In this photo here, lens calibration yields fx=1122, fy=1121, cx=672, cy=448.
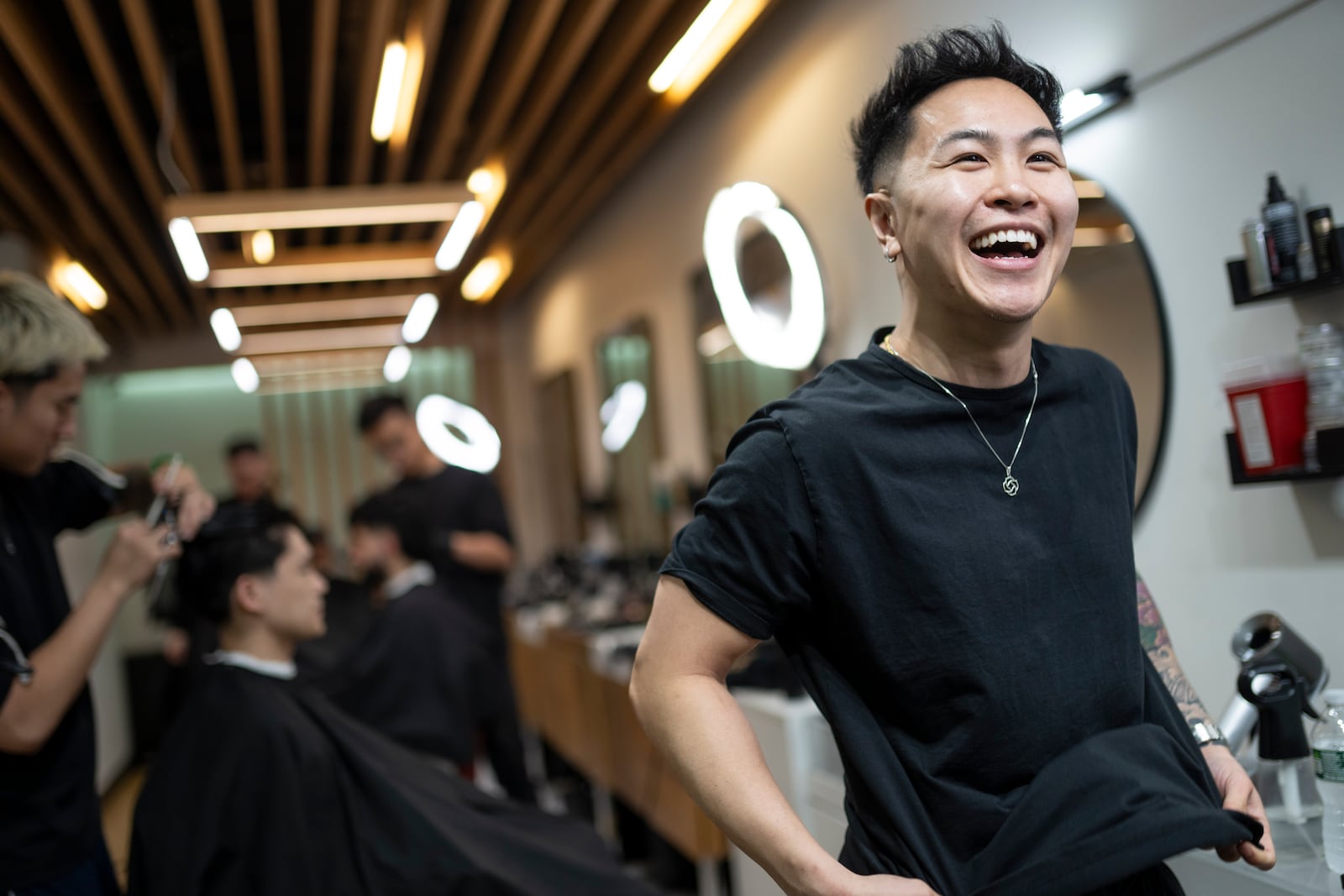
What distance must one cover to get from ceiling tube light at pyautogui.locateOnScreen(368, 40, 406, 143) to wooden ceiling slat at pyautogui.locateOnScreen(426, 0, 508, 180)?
0.30 m

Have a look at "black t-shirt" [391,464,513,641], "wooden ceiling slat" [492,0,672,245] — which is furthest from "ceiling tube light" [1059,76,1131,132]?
"black t-shirt" [391,464,513,641]

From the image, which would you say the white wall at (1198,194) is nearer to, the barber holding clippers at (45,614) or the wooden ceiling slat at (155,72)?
the barber holding clippers at (45,614)

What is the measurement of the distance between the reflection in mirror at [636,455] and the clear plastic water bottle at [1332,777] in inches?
159

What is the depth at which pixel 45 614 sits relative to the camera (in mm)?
1899

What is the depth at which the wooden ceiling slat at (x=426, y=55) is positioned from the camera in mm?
3646

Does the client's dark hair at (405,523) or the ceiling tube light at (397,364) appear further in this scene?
the ceiling tube light at (397,364)

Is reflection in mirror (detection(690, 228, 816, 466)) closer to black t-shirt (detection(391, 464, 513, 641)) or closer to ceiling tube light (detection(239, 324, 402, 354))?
black t-shirt (detection(391, 464, 513, 641))

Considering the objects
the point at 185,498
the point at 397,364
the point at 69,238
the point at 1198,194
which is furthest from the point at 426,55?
the point at 397,364

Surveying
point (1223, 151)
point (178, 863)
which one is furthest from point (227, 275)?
point (1223, 151)

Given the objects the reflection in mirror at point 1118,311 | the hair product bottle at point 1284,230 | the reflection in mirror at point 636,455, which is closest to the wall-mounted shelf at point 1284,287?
the hair product bottle at point 1284,230

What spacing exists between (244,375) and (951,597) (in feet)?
27.0

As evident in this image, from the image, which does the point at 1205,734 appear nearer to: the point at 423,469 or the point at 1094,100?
the point at 1094,100

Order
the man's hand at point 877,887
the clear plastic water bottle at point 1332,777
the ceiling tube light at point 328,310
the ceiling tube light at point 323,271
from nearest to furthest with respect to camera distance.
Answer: the man's hand at point 877,887
the clear plastic water bottle at point 1332,777
the ceiling tube light at point 323,271
the ceiling tube light at point 328,310

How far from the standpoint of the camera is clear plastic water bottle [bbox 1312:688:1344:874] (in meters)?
1.36
